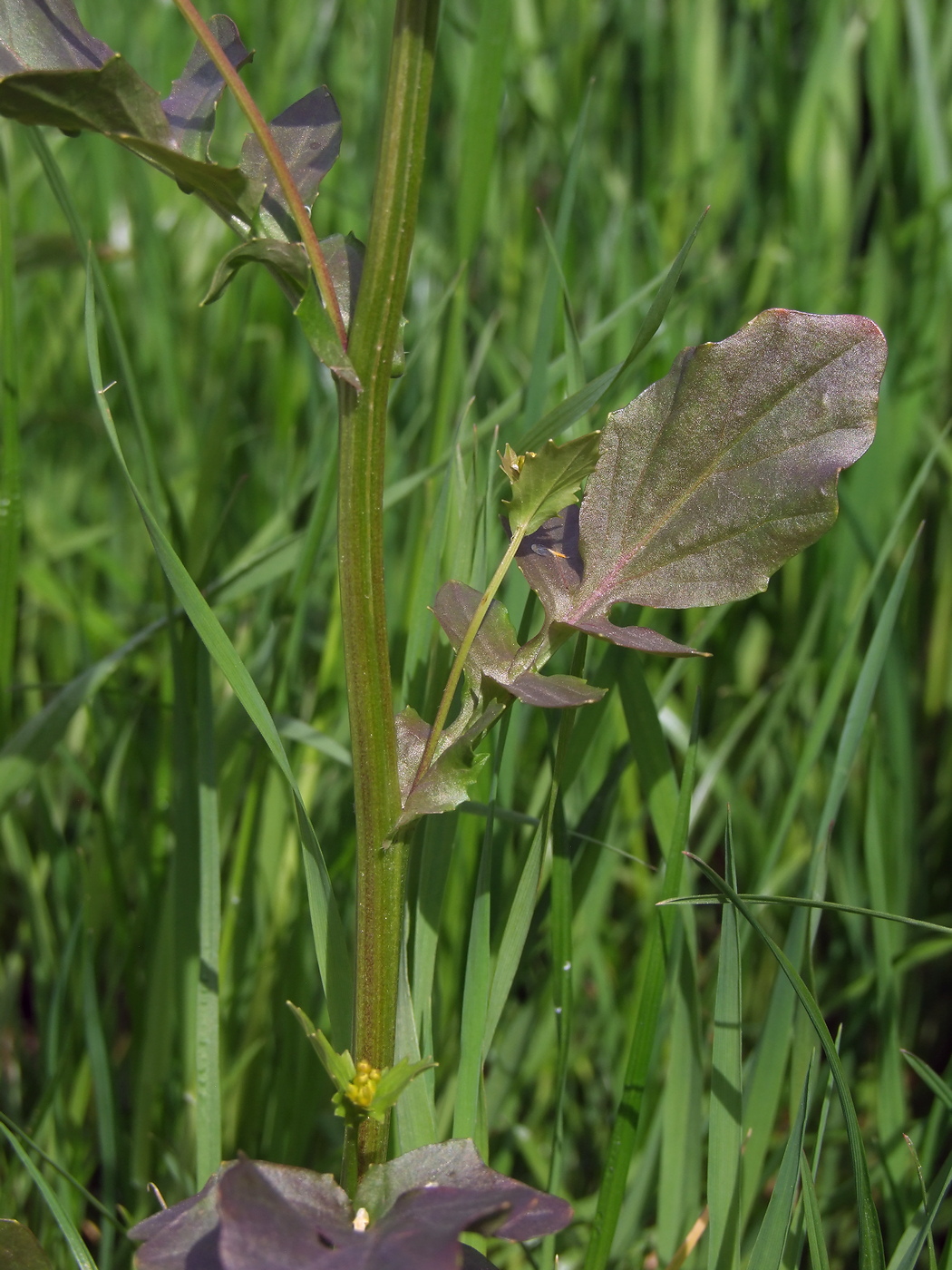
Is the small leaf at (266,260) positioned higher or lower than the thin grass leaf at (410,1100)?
higher

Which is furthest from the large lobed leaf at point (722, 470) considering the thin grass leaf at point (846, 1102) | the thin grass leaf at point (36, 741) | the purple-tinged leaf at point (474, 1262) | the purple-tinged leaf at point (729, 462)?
the thin grass leaf at point (36, 741)

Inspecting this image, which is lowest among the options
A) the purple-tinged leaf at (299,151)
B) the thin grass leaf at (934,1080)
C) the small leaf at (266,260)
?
the thin grass leaf at (934,1080)

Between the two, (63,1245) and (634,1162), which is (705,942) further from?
(63,1245)

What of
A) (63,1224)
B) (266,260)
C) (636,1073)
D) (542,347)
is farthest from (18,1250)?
(542,347)

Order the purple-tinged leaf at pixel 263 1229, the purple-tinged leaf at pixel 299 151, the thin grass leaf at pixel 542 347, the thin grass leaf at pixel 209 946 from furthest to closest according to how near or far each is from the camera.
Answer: the thin grass leaf at pixel 542 347 → the thin grass leaf at pixel 209 946 → the purple-tinged leaf at pixel 299 151 → the purple-tinged leaf at pixel 263 1229

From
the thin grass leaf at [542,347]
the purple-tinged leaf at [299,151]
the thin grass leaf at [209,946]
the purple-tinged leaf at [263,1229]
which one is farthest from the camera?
the thin grass leaf at [542,347]

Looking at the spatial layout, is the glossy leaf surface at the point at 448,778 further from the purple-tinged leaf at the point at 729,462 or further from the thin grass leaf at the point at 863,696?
the thin grass leaf at the point at 863,696
